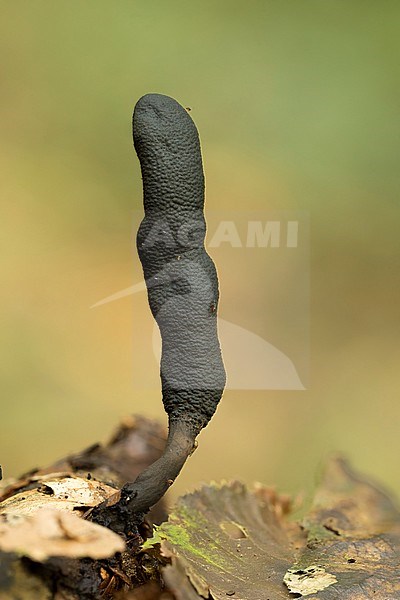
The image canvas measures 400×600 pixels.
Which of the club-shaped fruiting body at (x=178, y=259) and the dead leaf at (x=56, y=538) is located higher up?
the club-shaped fruiting body at (x=178, y=259)

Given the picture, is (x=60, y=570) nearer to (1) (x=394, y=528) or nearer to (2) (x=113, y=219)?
(1) (x=394, y=528)

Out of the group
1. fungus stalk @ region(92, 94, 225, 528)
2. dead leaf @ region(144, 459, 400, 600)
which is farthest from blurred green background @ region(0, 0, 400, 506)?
fungus stalk @ region(92, 94, 225, 528)

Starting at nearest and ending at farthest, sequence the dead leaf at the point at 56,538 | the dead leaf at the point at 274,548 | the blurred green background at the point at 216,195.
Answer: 1. the dead leaf at the point at 56,538
2. the dead leaf at the point at 274,548
3. the blurred green background at the point at 216,195

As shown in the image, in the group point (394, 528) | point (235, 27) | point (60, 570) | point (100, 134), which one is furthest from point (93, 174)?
point (60, 570)

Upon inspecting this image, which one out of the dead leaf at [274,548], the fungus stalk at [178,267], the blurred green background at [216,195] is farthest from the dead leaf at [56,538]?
the blurred green background at [216,195]

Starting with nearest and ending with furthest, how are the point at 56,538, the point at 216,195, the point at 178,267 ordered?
the point at 56,538, the point at 178,267, the point at 216,195

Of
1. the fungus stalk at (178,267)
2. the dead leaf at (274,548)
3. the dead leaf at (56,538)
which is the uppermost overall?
the fungus stalk at (178,267)

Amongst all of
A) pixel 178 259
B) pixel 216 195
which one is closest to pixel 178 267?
pixel 178 259

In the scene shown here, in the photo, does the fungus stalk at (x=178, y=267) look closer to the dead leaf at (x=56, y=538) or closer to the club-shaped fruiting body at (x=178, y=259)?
the club-shaped fruiting body at (x=178, y=259)

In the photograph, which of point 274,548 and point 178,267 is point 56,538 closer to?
point 178,267
